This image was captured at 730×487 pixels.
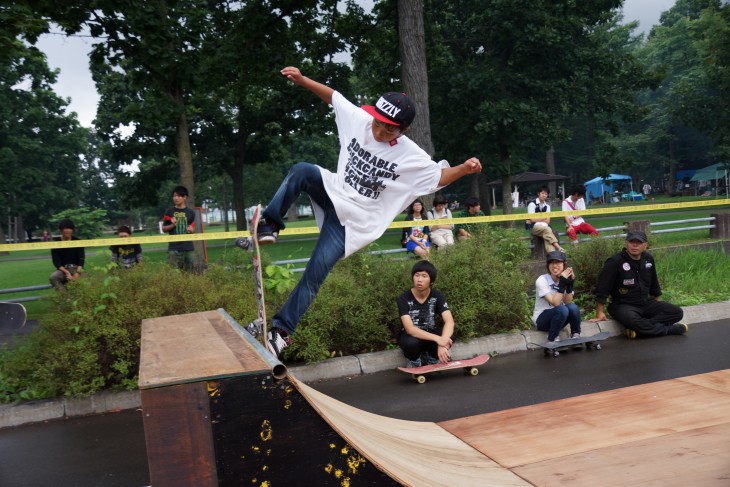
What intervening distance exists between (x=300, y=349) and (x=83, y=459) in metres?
2.77

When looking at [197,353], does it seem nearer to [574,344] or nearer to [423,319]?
[423,319]

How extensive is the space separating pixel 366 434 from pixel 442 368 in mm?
3289

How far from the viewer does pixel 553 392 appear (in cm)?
605

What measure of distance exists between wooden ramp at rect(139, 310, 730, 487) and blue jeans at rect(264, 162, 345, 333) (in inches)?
17.9

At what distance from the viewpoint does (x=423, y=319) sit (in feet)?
23.2

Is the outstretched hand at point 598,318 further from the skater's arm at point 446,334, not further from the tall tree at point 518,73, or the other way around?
the tall tree at point 518,73

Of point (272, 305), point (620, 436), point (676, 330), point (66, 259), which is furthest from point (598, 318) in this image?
point (66, 259)

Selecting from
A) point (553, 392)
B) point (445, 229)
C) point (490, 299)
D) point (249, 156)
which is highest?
point (249, 156)

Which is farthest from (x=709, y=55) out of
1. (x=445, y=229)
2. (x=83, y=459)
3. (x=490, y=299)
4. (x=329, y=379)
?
(x=83, y=459)

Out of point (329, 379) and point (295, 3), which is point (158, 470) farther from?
point (295, 3)

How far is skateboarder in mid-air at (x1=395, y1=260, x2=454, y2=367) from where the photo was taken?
6875 mm

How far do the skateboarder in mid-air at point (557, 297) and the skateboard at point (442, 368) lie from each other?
1385mm

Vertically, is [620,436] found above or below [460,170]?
below

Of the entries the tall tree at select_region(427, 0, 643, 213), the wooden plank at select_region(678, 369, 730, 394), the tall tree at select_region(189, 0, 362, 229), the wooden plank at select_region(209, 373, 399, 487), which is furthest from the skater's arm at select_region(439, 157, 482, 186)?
the tall tree at select_region(427, 0, 643, 213)
